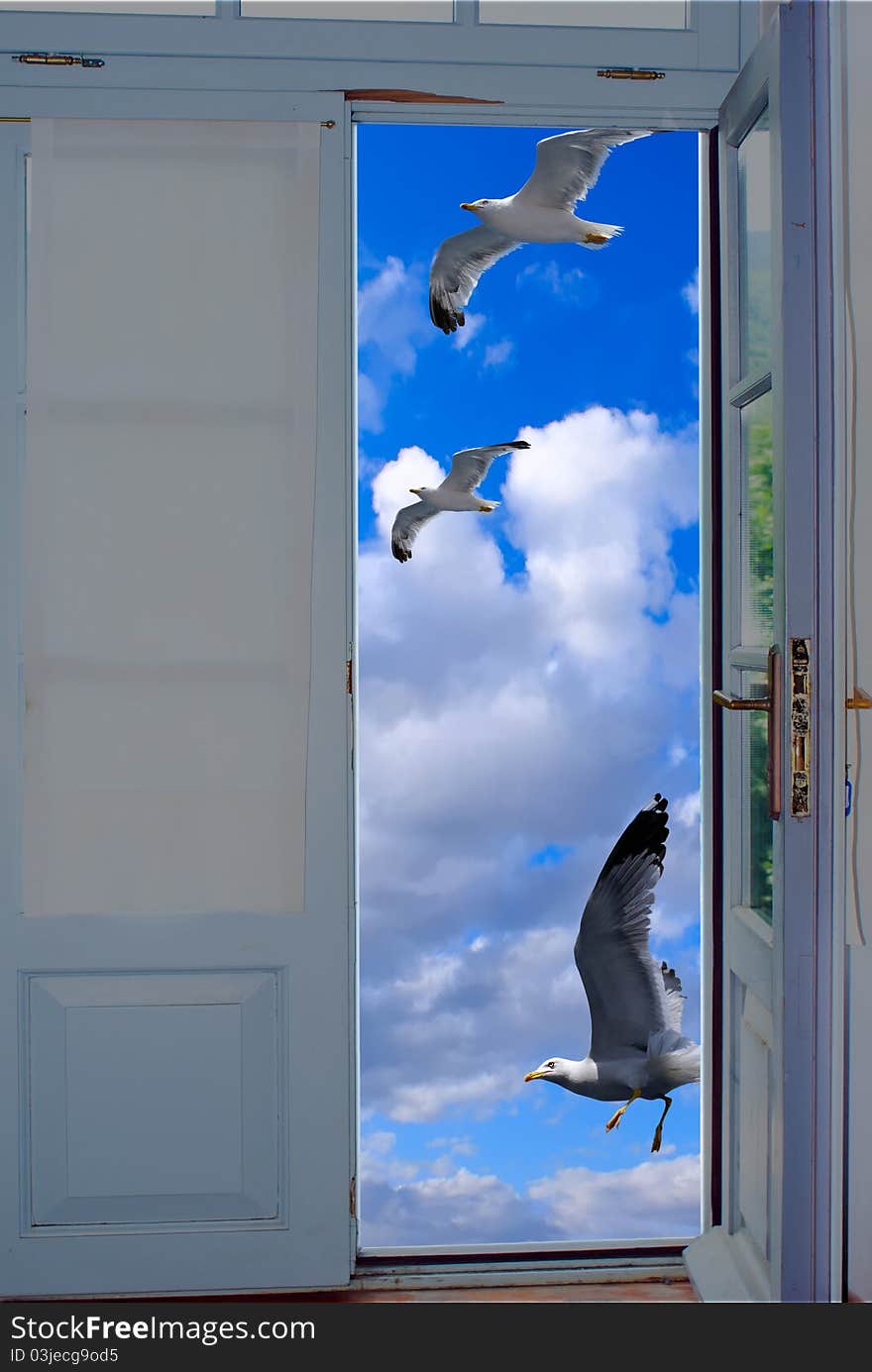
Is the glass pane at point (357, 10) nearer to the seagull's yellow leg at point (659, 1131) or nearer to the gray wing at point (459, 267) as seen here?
the gray wing at point (459, 267)

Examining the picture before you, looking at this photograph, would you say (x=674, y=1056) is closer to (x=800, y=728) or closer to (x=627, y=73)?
(x=800, y=728)

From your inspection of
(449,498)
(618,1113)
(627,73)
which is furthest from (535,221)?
(618,1113)

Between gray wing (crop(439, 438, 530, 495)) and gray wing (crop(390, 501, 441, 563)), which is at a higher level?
gray wing (crop(439, 438, 530, 495))

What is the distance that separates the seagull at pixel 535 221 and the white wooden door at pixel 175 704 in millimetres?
283

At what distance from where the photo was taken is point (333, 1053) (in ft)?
5.15

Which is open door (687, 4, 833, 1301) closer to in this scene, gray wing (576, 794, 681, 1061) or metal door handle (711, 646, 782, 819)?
metal door handle (711, 646, 782, 819)

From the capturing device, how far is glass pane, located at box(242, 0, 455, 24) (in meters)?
1.52

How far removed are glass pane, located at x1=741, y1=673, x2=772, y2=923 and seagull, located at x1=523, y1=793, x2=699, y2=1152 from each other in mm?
185

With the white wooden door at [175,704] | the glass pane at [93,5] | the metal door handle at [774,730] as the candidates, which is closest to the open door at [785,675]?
the metal door handle at [774,730]

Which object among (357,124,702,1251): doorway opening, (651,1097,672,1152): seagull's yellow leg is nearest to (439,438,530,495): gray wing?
(357,124,702,1251): doorway opening

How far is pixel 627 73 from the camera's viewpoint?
1.54 meters

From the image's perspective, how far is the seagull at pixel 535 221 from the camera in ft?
5.18

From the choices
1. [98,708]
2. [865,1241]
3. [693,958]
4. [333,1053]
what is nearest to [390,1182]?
[693,958]

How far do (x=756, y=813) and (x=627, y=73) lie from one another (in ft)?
3.93
